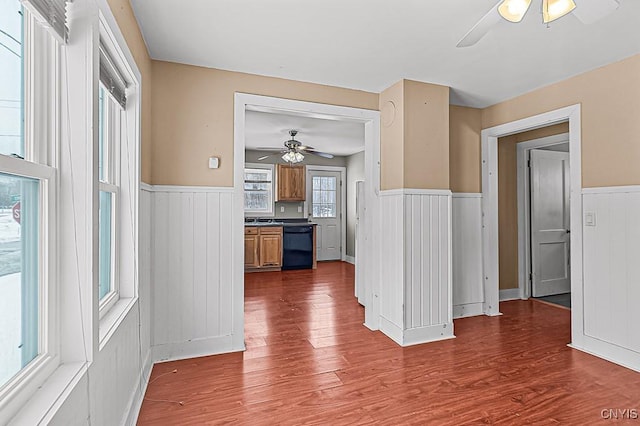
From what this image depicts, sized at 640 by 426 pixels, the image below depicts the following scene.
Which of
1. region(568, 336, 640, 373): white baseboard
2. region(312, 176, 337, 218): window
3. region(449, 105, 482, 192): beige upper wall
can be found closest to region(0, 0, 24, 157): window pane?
region(449, 105, 482, 192): beige upper wall

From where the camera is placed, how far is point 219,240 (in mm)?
2900

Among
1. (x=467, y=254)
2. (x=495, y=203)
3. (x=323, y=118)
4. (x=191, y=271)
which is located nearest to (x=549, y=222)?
(x=495, y=203)

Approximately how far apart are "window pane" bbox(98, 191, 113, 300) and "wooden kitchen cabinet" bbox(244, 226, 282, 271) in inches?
175

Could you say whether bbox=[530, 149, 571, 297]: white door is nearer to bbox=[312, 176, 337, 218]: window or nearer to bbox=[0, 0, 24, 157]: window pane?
bbox=[312, 176, 337, 218]: window

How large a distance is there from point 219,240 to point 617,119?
139 inches

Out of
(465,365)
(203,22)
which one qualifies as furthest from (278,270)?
(203,22)

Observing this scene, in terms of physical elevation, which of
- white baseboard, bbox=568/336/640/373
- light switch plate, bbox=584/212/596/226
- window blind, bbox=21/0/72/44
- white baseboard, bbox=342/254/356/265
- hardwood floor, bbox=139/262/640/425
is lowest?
hardwood floor, bbox=139/262/640/425

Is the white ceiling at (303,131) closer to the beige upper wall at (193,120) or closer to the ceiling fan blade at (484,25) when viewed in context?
the beige upper wall at (193,120)

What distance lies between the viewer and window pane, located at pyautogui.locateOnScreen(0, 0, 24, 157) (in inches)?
38.1

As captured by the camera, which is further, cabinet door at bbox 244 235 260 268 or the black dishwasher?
the black dishwasher

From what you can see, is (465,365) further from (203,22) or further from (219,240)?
(203,22)

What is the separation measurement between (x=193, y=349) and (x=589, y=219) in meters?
3.67

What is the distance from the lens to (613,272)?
279 centimetres

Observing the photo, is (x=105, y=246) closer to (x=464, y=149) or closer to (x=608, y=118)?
(x=464, y=149)
